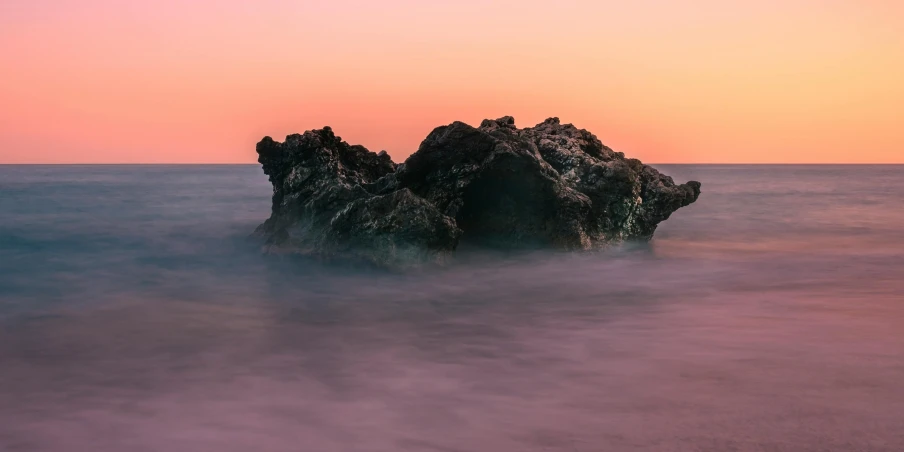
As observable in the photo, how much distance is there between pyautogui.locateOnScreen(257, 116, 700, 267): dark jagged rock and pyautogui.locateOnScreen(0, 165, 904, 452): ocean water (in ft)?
1.63

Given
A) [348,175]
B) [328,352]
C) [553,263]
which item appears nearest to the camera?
[328,352]

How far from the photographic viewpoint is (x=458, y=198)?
1135cm

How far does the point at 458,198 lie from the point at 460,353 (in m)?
5.39

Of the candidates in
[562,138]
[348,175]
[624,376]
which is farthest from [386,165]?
[624,376]

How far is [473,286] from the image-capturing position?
368 inches

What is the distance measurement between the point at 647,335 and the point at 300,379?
3.14 meters

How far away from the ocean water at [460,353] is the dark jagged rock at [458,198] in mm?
496

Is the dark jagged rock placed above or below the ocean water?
above

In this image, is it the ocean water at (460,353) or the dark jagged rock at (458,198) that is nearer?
the ocean water at (460,353)

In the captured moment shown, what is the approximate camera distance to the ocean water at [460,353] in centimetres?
434

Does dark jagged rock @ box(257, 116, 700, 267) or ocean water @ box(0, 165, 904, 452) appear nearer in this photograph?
ocean water @ box(0, 165, 904, 452)

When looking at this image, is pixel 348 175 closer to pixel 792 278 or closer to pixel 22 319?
pixel 22 319

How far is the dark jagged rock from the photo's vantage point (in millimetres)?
10391

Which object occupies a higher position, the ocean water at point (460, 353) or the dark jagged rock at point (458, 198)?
the dark jagged rock at point (458, 198)
